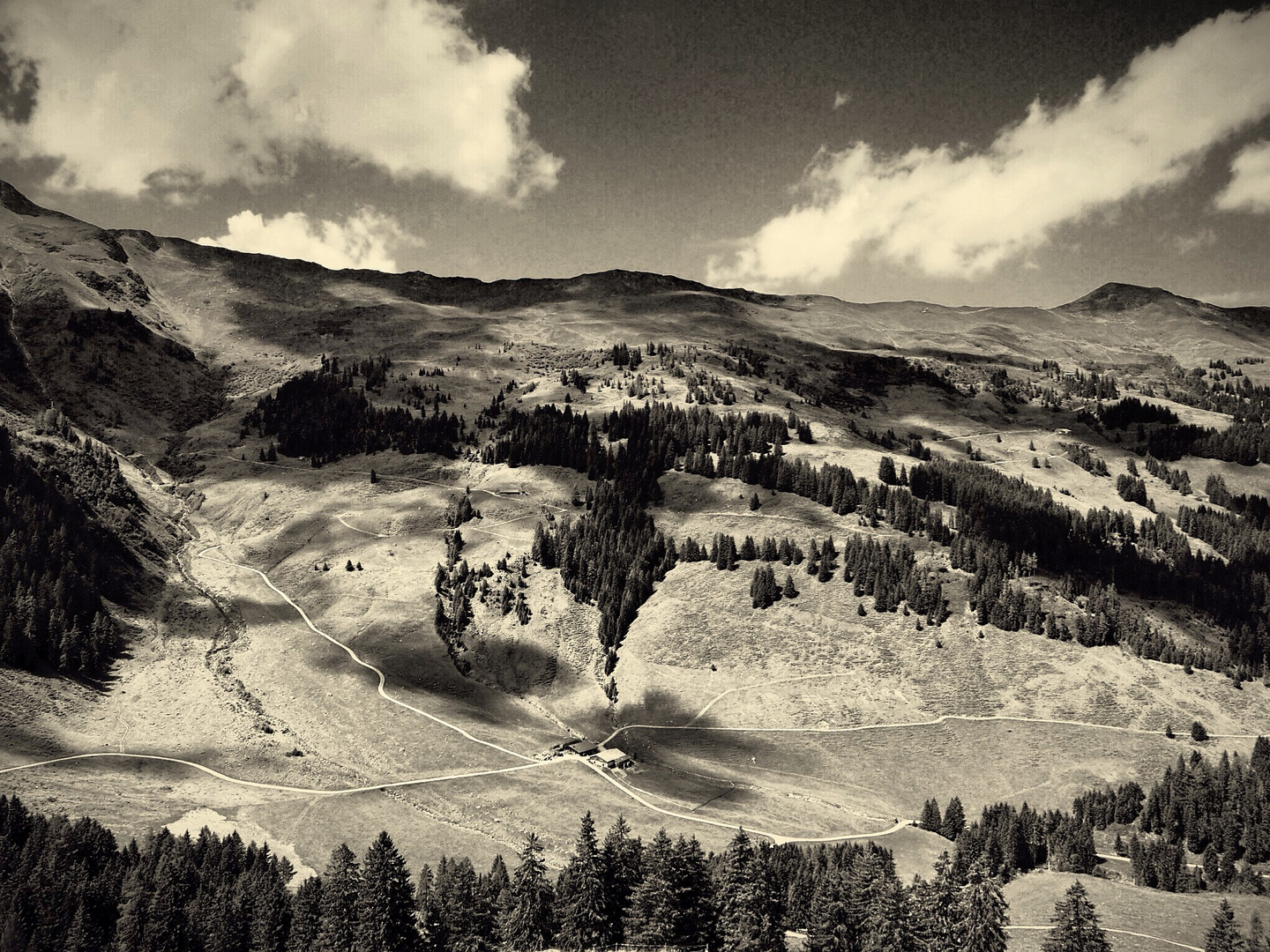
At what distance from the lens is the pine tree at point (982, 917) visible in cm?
5016

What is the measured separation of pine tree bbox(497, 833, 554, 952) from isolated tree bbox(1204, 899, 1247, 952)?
46867 mm

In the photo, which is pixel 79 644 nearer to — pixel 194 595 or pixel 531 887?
pixel 194 595

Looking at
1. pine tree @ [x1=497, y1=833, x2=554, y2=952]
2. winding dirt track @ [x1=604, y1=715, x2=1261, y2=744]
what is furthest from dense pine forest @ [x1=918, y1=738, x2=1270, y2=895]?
pine tree @ [x1=497, y1=833, x2=554, y2=952]

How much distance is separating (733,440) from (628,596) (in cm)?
6889

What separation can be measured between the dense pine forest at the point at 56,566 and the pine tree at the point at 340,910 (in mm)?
83784

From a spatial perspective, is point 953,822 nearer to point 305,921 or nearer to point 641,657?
point 641,657

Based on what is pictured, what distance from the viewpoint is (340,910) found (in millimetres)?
59438

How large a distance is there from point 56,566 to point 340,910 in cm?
10951

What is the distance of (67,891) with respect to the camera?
6062 cm

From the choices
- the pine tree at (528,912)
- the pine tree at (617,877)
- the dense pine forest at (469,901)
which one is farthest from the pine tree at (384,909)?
the pine tree at (617,877)

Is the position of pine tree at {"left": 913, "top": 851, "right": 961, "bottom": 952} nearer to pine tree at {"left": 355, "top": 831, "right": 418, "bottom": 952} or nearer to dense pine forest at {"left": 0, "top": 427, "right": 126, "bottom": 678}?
pine tree at {"left": 355, "top": 831, "right": 418, "bottom": 952}

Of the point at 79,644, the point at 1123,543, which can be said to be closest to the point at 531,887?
the point at 79,644

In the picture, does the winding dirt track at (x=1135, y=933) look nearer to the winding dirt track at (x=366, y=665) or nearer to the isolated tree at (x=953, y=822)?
the isolated tree at (x=953, y=822)

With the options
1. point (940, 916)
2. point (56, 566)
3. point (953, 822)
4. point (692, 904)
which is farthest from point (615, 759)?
point (56, 566)
